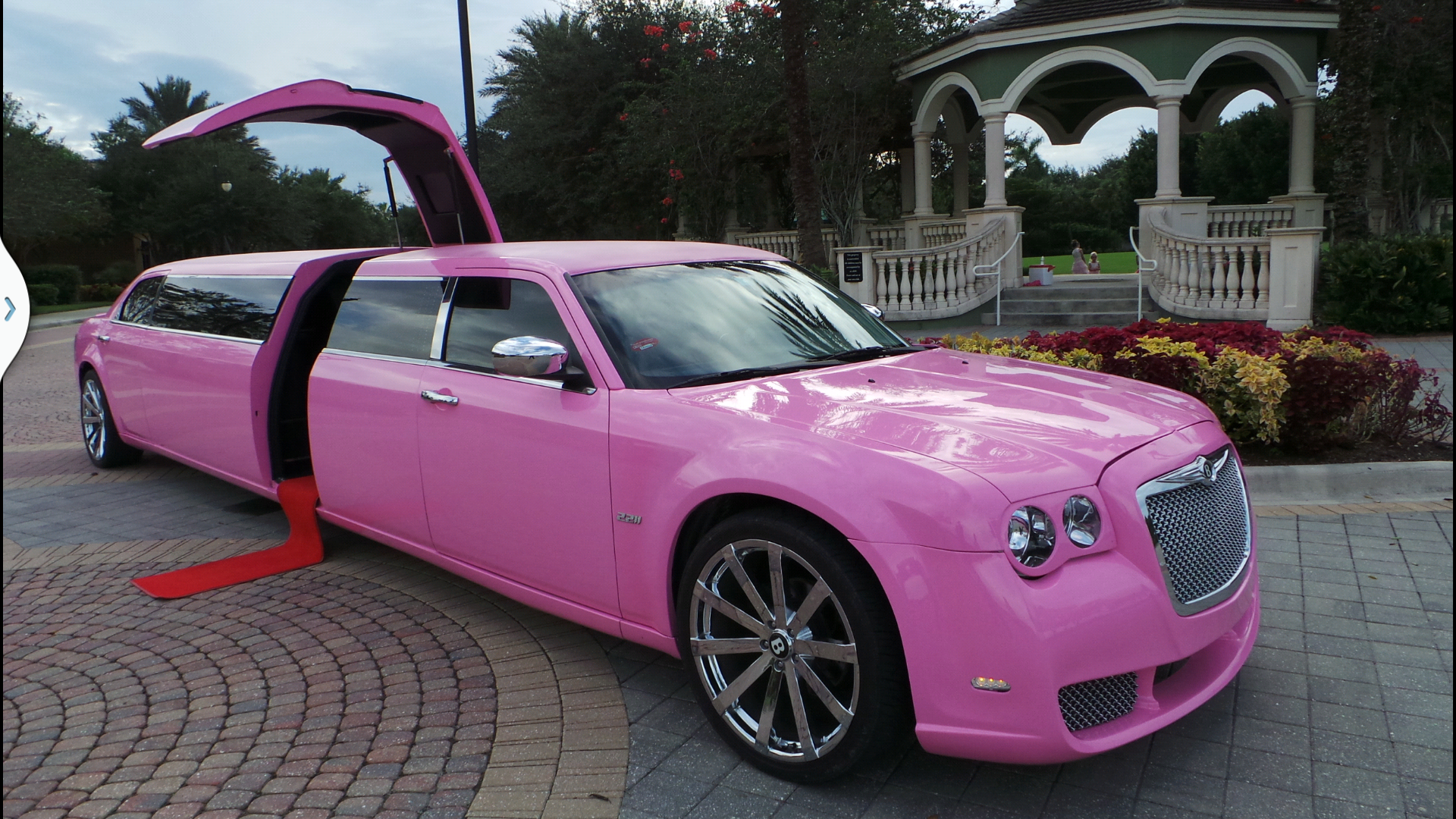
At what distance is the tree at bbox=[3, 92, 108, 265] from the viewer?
36406 mm

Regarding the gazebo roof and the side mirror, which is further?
the gazebo roof

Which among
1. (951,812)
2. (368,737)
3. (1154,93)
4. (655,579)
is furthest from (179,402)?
(1154,93)

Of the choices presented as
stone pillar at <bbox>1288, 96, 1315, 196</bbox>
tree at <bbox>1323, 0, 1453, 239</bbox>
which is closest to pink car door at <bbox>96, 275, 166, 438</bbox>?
tree at <bbox>1323, 0, 1453, 239</bbox>

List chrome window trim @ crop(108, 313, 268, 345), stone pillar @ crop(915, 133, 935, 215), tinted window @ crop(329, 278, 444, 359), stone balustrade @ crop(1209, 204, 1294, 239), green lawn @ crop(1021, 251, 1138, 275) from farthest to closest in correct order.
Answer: green lawn @ crop(1021, 251, 1138, 275) → stone pillar @ crop(915, 133, 935, 215) → stone balustrade @ crop(1209, 204, 1294, 239) → chrome window trim @ crop(108, 313, 268, 345) → tinted window @ crop(329, 278, 444, 359)

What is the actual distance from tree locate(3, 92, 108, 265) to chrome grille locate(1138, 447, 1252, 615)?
40.1 m

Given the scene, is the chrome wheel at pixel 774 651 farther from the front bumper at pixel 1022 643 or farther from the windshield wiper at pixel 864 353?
the windshield wiper at pixel 864 353

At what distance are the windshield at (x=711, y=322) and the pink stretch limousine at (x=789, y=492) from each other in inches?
0.6

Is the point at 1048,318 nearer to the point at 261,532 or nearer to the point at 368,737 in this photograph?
the point at 261,532

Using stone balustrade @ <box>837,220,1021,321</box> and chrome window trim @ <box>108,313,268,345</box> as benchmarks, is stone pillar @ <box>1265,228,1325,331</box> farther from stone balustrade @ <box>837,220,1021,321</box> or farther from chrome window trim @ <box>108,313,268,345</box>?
chrome window trim @ <box>108,313,268,345</box>

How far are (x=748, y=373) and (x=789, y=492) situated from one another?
919mm

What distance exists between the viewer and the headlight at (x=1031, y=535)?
286cm

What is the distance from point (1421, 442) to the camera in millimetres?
6711

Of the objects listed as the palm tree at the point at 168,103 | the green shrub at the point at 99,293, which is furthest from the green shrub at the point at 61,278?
the palm tree at the point at 168,103

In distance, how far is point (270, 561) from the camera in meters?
5.88
